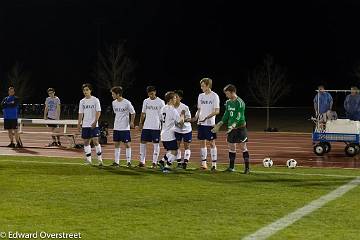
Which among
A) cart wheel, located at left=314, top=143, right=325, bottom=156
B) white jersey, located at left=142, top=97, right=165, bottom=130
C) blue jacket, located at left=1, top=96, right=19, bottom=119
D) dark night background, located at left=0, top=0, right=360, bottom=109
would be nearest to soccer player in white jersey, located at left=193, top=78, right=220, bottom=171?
white jersey, located at left=142, top=97, right=165, bottom=130

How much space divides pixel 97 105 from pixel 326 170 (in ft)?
19.2

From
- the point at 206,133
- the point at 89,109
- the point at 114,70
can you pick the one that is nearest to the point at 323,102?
the point at 206,133

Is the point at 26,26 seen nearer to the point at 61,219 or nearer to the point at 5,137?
the point at 5,137

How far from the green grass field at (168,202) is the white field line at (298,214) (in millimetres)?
110

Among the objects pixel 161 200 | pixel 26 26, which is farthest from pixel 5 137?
pixel 26 26

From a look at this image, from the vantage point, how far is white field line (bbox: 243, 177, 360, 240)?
7.75 metres

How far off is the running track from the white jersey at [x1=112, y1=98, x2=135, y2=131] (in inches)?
125

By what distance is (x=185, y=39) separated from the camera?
66375 mm

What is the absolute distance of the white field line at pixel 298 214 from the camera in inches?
305

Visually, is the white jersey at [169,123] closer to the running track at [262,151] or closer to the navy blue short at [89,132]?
the navy blue short at [89,132]

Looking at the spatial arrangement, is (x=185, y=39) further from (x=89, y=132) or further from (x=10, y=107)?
(x=89, y=132)

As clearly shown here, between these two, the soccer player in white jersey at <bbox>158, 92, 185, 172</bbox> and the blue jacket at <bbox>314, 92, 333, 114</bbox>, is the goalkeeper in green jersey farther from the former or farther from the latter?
the blue jacket at <bbox>314, 92, 333, 114</bbox>

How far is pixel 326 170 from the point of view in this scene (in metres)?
14.8

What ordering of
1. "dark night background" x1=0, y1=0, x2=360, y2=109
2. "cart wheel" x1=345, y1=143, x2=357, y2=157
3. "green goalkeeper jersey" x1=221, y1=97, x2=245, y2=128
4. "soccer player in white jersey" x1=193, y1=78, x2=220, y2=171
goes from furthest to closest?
"dark night background" x1=0, y1=0, x2=360, y2=109 → "cart wheel" x1=345, y1=143, x2=357, y2=157 → "soccer player in white jersey" x1=193, y1=78, x2=220, y2=171 → "green goalkeeper jersey" x1=221, y1=97, x2=245, y2=128
